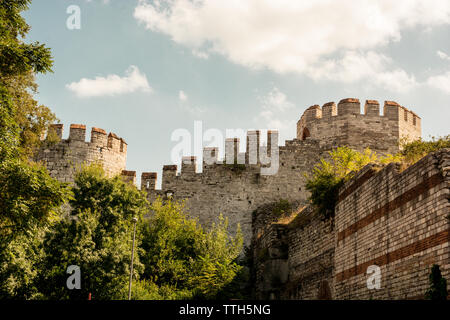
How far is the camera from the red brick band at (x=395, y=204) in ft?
36.3

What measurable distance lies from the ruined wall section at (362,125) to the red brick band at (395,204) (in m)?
13.0

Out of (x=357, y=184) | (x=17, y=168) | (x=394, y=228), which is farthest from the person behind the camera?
(x=357, y=184)

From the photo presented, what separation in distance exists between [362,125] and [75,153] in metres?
14.3

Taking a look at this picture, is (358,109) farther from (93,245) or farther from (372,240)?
(372,240)

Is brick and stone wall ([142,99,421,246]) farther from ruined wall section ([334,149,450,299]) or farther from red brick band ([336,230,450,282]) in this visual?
red brick band ([336,230,450,282])

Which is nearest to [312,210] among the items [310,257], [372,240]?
[310,257]

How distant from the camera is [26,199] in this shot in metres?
13.7

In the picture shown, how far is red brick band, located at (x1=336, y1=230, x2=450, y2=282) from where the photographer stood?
10.6 m

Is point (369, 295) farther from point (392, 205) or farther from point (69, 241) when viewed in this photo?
point (69, 241)

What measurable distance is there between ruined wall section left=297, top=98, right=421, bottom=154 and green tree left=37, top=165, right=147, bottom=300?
1104cm

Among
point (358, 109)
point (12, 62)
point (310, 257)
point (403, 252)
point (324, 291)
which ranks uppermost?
point (358, 109)

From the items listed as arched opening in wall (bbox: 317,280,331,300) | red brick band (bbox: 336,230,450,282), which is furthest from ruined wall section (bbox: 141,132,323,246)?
red brick band (bbox: 336,230,450,282)

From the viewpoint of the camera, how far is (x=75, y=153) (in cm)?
2808
